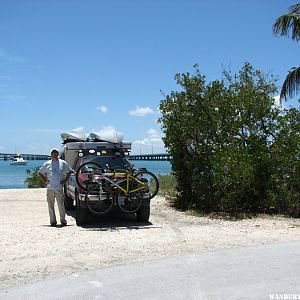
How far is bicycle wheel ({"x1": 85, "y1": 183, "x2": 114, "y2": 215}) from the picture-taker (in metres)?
11.3

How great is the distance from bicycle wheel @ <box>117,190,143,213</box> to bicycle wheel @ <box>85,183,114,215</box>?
194 mm

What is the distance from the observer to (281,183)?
13555mm

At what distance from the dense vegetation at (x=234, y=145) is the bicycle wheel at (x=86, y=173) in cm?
311

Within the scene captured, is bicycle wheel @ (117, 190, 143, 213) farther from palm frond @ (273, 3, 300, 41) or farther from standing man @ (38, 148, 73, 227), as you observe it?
palm frond @ (273, 3, 300, 41)

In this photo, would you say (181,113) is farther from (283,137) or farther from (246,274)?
(246,274)

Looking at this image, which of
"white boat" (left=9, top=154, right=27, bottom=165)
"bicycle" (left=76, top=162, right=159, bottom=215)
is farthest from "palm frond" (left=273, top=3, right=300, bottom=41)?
"white boat" (left=9, top=154, right=27, bottom=165)

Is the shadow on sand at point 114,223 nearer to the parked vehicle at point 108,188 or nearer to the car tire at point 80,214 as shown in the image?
the car tire at point 80,214

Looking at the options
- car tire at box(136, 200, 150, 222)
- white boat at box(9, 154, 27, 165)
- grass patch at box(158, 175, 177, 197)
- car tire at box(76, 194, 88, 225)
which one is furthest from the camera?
white boat at box(9, 154, 27, 165)

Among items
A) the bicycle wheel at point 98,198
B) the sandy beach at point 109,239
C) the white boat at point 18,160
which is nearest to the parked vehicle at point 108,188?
the bicycle wheel at point 98,198

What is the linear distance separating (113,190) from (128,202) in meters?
0.45

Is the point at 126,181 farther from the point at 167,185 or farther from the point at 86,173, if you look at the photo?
the point at 167,185

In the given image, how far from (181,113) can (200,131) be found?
794 millimetres

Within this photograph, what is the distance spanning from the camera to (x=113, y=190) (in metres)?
11.4

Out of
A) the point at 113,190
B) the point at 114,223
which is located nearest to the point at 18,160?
the point at 114,223
